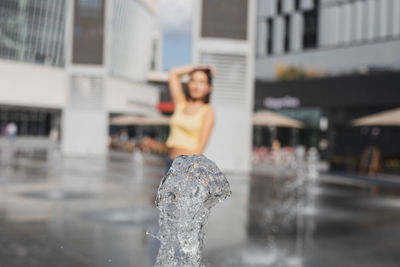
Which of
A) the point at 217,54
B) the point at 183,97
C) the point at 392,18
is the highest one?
the point at 392,18

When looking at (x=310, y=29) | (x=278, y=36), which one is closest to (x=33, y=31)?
(x=278, y=36)

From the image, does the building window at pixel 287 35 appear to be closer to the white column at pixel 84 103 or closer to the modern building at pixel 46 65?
the modern building at pixel 46 65

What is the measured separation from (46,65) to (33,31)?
235 inches

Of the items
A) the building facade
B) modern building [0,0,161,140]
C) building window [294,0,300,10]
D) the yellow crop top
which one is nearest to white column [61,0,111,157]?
the building facade

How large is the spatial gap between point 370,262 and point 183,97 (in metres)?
3.13

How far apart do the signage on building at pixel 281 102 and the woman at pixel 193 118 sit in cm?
2719

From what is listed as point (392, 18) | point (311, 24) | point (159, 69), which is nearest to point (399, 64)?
point (392, 18)

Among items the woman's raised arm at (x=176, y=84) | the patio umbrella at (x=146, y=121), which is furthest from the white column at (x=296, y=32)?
the woman's raised arm at (x=176, y=84)

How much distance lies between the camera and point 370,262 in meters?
6.19

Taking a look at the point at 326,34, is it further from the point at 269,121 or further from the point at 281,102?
the point at 269,121

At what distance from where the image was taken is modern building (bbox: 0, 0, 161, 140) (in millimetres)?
51969

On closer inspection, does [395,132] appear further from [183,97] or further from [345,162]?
[183,97]

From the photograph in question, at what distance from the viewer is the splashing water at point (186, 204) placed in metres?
3.18

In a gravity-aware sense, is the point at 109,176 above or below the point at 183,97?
below
